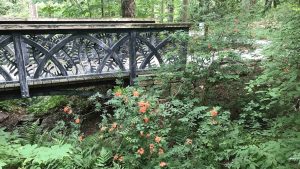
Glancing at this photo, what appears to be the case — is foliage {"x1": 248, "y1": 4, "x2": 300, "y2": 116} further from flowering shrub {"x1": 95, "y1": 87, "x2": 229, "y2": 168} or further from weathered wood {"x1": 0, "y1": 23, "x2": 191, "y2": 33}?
weathered wood {"x1": 0, "y1": 23, "x2": 191, "y2": 33}

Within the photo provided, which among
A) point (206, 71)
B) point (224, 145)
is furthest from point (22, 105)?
point (224, 145)

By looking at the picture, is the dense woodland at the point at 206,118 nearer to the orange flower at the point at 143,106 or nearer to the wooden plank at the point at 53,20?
the orange flower at the point at 143,106

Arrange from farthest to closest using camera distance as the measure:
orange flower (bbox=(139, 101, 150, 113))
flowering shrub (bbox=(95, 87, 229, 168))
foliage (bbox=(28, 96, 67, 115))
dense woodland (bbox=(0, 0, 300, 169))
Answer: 1. foliage (bbox=(28, 96, 67, 115))
2. flowering shrub (bbox=(95, 87, 229, 168))
3. orange flower (bbox=(139, 101, 150, 113))
4. dense woodland (bbox=(0, 0, 300, 169))

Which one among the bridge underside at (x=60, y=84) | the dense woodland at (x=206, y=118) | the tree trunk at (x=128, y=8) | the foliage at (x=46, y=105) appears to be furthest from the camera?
the tree trunk at (x=128, y=8)

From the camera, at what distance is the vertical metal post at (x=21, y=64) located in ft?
17.8

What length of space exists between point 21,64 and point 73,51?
3.57 ft

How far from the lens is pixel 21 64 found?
556 cm

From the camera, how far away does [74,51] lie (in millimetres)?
6230

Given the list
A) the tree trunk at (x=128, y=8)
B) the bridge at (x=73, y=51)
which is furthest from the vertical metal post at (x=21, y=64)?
the tree trunk at (x=128, y=8)

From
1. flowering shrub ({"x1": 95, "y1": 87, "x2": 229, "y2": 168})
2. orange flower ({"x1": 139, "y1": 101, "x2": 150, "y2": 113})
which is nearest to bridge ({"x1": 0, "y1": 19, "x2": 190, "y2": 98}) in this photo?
flowering shrub ({"x1": 95, "y1": 87, "x2": 229, "y2": 168})

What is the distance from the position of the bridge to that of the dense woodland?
75 centimetres

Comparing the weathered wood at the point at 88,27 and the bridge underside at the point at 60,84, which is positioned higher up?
the weathered wood at the point at 88,27

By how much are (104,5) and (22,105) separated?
4251 mm

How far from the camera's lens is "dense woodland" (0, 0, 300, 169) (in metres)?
3.94
